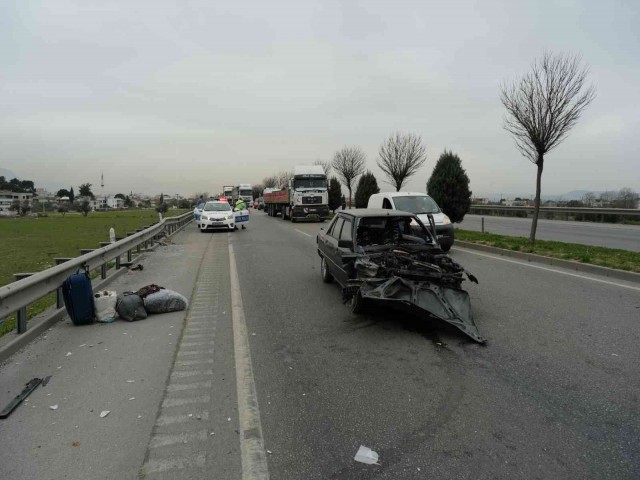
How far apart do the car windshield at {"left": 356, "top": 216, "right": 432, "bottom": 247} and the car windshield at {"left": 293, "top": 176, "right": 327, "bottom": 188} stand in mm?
23497

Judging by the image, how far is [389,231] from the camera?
794cm

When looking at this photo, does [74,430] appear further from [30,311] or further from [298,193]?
[298,193]

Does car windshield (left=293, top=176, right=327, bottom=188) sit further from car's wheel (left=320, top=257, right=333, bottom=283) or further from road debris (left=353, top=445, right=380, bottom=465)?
road debris (left=353, top=445, right=380, bottom=465)

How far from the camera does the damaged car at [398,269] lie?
546 centimetres

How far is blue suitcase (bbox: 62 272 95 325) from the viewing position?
5.96m

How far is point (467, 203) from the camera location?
19766mm

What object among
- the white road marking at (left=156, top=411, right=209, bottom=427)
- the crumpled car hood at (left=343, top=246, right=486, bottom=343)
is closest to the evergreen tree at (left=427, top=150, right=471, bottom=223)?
the crumpled car hood at (left=343, top=246, right=486, bottom=343)

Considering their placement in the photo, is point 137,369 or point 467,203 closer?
point 137,369

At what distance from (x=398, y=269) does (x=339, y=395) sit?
7.72 ft

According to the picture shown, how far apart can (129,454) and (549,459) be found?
2.79m

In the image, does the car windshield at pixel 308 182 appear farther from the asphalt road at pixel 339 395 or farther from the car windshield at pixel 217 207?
the asphalt road at pixel 339 395

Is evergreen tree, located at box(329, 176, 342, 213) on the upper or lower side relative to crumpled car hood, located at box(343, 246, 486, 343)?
upper

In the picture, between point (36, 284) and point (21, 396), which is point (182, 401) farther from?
point (36, 284)

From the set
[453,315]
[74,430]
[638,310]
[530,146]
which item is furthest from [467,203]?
[74,430]
